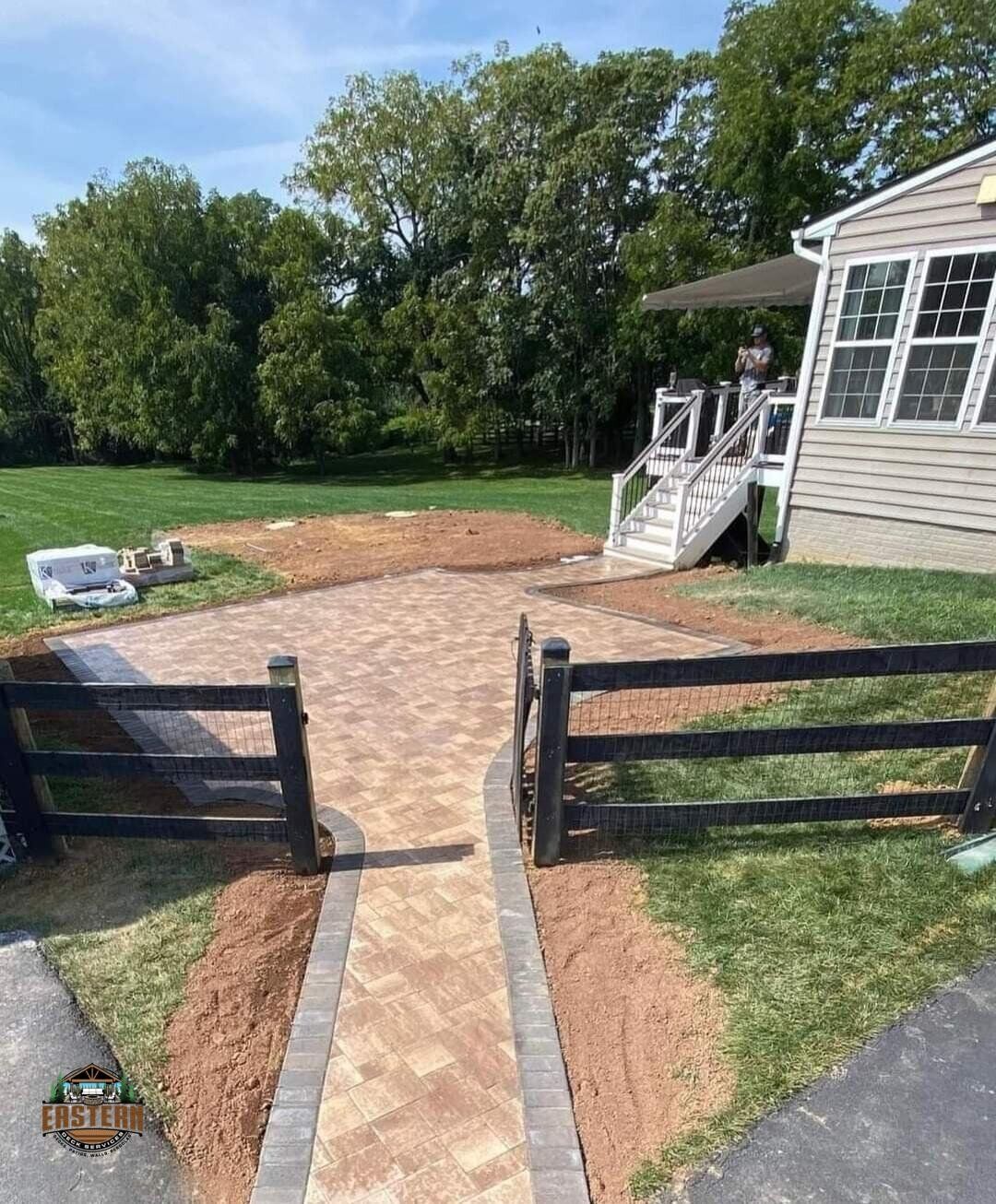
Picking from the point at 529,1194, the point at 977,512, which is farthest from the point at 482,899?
the point at 977,512

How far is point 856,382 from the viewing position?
8.73 m

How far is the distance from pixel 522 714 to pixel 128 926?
2148mm

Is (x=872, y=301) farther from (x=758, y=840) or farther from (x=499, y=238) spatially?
(x=499, y=238)

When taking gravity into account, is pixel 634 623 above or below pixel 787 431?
below

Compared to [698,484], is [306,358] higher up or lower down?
higher up

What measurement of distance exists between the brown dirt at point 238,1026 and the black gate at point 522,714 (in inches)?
45.0

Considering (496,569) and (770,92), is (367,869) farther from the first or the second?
(770,92)

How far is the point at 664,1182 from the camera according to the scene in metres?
2.05

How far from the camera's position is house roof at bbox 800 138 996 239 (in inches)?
288

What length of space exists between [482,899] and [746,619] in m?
5.09

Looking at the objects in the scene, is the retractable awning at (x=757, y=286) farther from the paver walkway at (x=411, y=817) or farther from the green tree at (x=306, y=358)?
the green tree at (x=306, y=358)

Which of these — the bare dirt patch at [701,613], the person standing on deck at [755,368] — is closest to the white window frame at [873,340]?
the person standing on deck at [755,368]

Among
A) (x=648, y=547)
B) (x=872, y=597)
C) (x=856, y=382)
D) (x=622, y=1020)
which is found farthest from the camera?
(x=648, y=547)

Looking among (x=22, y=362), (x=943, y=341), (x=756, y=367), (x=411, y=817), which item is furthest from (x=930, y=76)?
(x=22, y=362)
